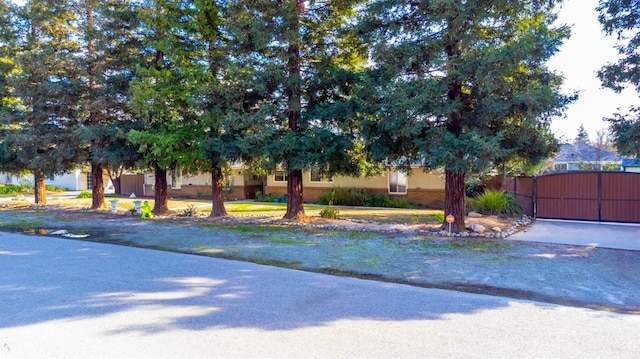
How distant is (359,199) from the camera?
22.2 metres

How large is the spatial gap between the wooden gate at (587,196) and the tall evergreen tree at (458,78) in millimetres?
5283

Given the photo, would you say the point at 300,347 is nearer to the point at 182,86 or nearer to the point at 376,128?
the point at 376,128

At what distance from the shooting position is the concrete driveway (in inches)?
413

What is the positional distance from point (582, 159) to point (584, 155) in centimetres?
248

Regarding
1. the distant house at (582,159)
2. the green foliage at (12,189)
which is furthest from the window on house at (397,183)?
the green foliage at (12,189)

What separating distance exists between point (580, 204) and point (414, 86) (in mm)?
8773

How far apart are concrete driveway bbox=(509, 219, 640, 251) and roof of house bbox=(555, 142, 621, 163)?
22337 millimetres

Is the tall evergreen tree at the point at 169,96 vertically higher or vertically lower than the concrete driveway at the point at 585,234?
higher

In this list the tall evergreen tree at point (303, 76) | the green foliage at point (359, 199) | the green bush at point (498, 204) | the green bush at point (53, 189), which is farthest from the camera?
the green bush at point (53, 189)

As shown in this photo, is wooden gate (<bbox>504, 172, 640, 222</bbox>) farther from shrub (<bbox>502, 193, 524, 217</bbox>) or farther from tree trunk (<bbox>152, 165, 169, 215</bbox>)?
tree trunk (<bbox>152, 165, 169, 215</bbox>)

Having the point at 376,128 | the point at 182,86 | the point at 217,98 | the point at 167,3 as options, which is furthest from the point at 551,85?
the point at 167,3

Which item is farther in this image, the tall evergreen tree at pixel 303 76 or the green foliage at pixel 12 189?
the green foliage at pixel 12 189

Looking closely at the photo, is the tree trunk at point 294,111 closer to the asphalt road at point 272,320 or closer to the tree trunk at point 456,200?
the tree trunk at point 456,200

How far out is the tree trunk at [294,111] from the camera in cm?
1343
